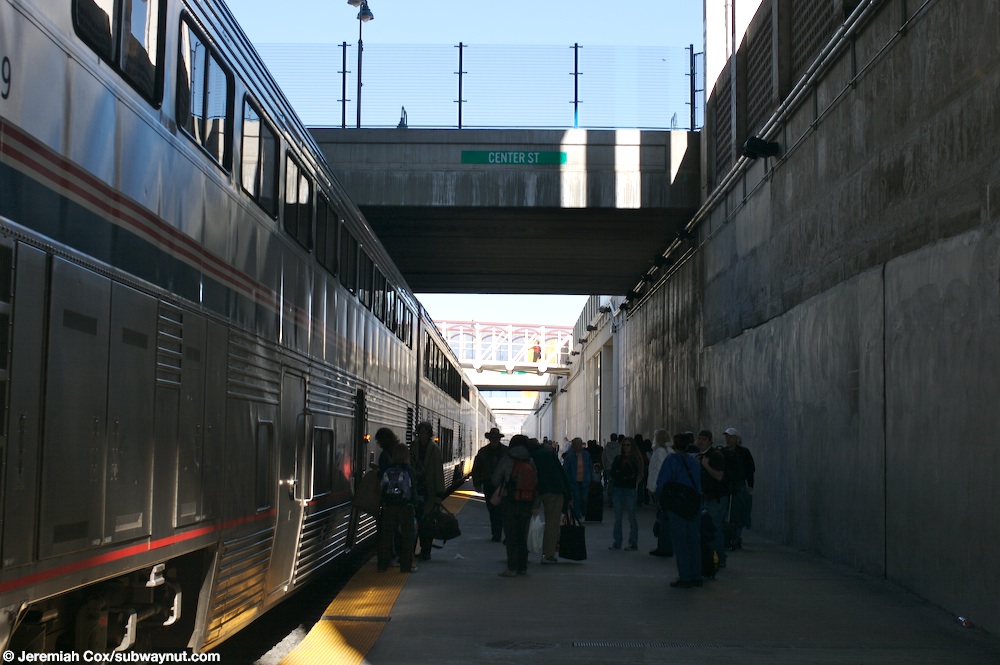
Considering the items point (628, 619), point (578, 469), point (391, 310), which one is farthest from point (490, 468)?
point (628, 619)

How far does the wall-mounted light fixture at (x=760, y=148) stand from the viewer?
1583 cm

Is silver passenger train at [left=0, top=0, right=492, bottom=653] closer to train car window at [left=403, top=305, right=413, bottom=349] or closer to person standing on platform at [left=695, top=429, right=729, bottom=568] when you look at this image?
person standing on platform at [left=695, top=429, right=729, bottom=568]

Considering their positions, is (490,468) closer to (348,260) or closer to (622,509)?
(622,509)

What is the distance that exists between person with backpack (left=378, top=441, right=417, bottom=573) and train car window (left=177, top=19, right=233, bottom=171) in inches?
210

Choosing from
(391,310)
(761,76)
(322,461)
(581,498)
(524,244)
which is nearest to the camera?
(322,461)

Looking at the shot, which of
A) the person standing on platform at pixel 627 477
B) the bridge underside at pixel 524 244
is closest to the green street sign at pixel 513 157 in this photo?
the bridge underside at pixel 524 244

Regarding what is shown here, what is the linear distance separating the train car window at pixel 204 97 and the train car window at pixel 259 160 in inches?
15.1

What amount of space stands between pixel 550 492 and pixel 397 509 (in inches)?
70.4

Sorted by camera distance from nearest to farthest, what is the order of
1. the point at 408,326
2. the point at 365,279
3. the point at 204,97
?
the point at 204,97, the point at 365,279, the point at 408,326

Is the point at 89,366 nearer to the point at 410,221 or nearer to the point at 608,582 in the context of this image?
the point at 608,582

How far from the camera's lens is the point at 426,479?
42.2ft

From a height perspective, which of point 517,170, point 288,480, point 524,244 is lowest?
point 288,480

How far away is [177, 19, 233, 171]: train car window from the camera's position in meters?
6.14

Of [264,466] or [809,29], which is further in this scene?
[809,29]
